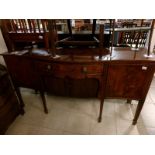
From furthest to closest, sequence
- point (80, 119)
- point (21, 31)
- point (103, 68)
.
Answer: point (80, 119) → point (21, 31) → point (103, 68)

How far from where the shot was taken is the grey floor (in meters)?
1.49

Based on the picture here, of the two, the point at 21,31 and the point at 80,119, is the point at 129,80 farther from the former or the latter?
the point at 21,31

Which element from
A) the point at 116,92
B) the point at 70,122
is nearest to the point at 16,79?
the point at 70,122

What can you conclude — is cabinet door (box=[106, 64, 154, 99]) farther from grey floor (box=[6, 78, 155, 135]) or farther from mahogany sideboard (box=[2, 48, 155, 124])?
grey floor (box=[6, 78, 155, 135])

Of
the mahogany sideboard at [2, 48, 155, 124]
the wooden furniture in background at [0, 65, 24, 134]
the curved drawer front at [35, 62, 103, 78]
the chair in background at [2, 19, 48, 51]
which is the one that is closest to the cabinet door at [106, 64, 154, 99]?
the mahogany sideboard at [2, 48, 155, 124]

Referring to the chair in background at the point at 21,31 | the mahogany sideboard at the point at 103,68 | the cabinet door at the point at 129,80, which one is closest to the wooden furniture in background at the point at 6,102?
the mahogany sideboard at the point at 103,68

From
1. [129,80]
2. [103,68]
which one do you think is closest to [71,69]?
[103,68]

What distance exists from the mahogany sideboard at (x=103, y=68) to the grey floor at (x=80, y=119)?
1.21 ft

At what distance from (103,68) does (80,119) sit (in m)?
0.81

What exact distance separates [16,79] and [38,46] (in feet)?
1.60

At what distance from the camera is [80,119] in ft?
5.39

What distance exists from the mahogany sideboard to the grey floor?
369 mm
